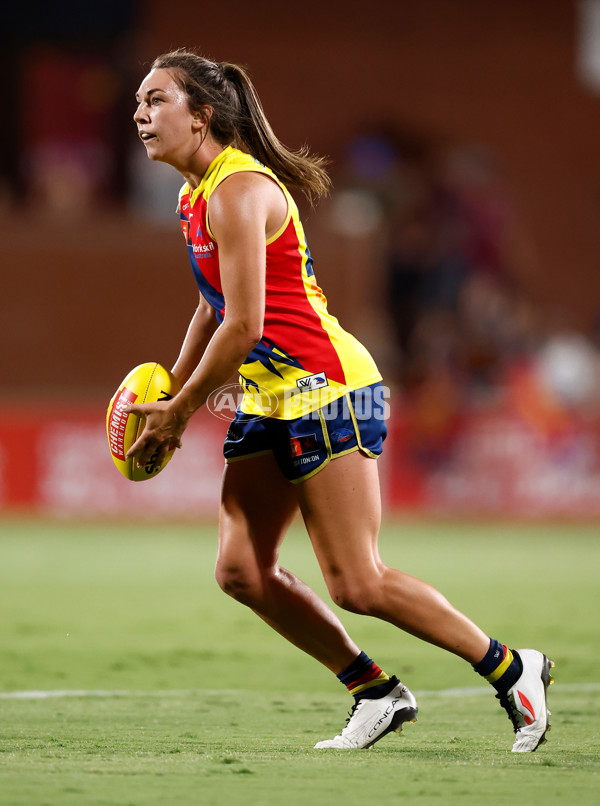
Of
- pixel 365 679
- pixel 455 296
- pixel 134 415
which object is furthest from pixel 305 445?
pixel 455 296

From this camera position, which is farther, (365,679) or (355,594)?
(365,679)

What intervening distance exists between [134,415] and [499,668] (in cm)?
161

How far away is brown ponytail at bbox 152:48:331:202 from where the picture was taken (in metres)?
4.72

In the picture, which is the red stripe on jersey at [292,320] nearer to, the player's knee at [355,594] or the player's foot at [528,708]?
the player's knee at [355,594]

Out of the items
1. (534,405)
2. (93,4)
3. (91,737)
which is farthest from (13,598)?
(93,4)

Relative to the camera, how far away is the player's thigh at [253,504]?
191 inches

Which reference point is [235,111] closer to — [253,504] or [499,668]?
[253,504]

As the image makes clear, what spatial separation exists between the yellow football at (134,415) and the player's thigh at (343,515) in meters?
0.57

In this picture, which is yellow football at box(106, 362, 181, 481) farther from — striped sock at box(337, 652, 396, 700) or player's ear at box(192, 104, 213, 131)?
striped sock at box(337, 652, 396, 700)

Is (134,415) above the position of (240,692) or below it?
above

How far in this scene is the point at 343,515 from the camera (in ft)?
15.0

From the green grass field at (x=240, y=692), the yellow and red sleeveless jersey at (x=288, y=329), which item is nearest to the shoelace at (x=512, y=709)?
the green grass field at (x=240, y=692)

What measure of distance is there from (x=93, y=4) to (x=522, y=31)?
6.90 metres

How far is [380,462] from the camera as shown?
48.0ft
